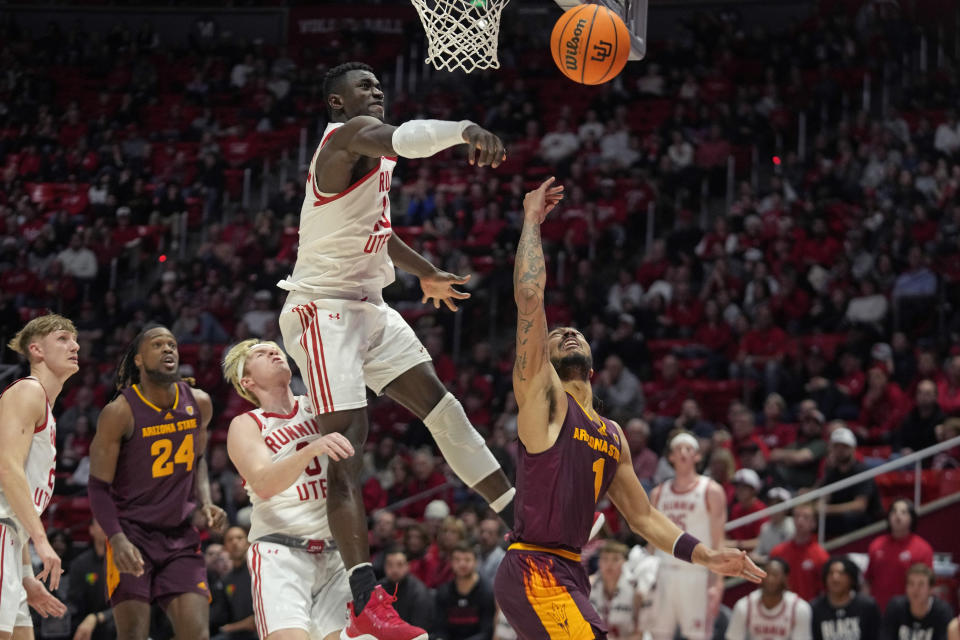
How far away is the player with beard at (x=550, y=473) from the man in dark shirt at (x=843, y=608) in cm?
428

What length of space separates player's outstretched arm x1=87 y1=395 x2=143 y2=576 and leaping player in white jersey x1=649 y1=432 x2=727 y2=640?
440 cm

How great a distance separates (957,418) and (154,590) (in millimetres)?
7300

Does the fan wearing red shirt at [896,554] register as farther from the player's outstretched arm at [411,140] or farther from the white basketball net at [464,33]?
the player's outstretched arm at [411,140]

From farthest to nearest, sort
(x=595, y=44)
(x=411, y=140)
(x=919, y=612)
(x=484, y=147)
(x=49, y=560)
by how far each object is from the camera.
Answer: (x=919, y=612) < (x=595, y=44) < (x=49, y=560) < (x=411, y=140) < (x=484, y=147)

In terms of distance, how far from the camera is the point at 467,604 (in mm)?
10234

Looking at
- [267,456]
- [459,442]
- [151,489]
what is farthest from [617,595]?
[267,456]

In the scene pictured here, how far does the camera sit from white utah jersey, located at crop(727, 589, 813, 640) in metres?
9.19

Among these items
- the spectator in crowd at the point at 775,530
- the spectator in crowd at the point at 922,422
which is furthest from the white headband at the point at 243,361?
the spectator in crowd at the point at 922,422

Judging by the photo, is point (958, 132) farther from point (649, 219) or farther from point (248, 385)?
point (248, 385)

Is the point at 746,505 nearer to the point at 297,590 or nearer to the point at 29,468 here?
the point at 297,590

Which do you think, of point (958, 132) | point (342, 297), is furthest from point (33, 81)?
point (342, 297)

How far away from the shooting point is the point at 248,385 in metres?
5.89

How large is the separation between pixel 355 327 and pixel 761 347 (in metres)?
8.46

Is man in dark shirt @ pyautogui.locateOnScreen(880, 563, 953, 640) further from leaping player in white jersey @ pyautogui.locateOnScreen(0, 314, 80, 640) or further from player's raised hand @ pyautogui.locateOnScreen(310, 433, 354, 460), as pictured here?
leaping player in white jersey @ pyautogui.locateOnScreen(0, 314, 80, 640)
